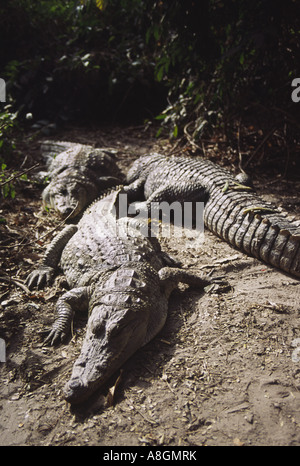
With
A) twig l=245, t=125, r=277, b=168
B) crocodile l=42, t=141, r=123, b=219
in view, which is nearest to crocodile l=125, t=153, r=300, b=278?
crocodile l=42, t=141, r=123, b=219

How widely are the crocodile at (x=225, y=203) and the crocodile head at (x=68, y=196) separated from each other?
1.87 feet

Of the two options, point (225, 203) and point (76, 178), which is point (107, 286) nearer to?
point (225, 203)

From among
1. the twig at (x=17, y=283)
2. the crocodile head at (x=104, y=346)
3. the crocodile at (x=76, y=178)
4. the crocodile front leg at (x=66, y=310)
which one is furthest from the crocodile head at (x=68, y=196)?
the crocodile head at (x=104, y=346)

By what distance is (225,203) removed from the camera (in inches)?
150

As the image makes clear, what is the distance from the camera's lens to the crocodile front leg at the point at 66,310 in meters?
2.69

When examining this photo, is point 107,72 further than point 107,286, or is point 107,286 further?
point 107,72

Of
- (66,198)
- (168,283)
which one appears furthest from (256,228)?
(66,198)

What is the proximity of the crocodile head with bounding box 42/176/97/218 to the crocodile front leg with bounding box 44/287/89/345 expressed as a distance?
5.14 ft

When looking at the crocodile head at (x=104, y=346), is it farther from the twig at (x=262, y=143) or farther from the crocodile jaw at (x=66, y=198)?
the twig at (x=262, y=143)

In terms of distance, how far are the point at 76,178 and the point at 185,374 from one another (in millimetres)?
3298

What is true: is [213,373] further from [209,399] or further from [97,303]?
[97,303]

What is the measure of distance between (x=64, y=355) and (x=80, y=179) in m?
2.84

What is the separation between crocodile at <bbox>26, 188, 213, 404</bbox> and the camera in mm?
2264

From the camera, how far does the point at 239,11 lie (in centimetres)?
452
